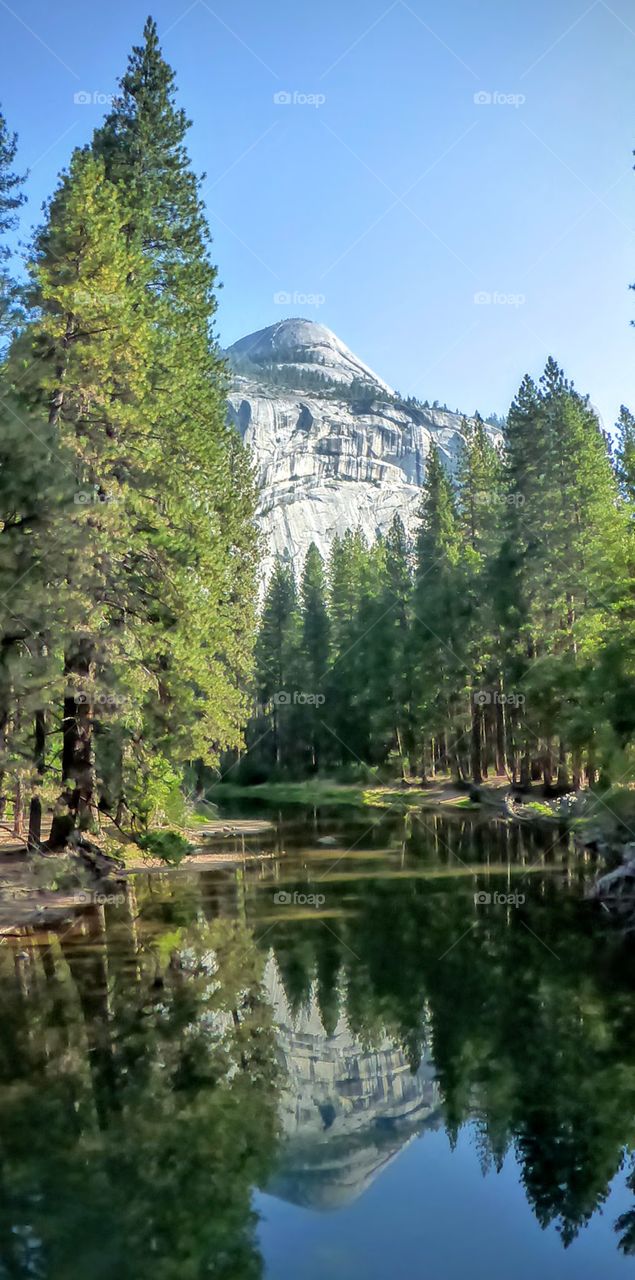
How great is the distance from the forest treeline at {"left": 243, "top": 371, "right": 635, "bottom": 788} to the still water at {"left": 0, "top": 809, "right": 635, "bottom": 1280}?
48.1 ft

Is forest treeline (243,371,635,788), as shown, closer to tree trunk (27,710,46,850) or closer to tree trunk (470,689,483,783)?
tree trunk (470,689,483,783)

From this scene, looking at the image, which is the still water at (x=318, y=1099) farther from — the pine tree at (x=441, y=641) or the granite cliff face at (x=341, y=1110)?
the pine tree at (x=441, y=641)

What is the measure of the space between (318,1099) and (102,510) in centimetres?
1490

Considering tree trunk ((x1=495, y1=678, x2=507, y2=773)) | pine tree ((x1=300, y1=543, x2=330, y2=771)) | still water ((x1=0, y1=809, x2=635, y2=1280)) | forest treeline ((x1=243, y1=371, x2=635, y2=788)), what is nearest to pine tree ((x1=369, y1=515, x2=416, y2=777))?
forest treeline ((x1=243, y1=371, x2=635, y2=788))

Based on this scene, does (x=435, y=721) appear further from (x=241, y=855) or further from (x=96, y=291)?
(x=96, y=291)

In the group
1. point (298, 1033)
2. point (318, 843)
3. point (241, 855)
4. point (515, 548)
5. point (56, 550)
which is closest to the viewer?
point (298, 1033)

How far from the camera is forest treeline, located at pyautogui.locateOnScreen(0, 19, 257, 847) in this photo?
2025cm

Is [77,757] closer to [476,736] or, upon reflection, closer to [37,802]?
[37,802]

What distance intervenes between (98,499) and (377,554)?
67.4m

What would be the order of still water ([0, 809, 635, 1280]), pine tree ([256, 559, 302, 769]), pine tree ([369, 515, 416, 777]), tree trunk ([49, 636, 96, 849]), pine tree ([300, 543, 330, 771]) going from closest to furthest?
still water ([0, 809, 635, 1280]) → tree trunk ([49, 636, 96, 849]) → pine tree ([369, 515, 416, 777]) → pine tree ([300, 543, 330, 771]) → pine tree ([256, 559, 302, 769])

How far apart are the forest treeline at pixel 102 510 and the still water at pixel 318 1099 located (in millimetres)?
5727

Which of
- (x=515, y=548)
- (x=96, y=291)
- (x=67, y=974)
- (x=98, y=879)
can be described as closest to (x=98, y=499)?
(x=96, y=291)

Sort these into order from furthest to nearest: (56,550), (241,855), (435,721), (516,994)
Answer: (435,721)
(241,855)
(56,550)
(516,994)

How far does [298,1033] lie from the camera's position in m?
12.4
